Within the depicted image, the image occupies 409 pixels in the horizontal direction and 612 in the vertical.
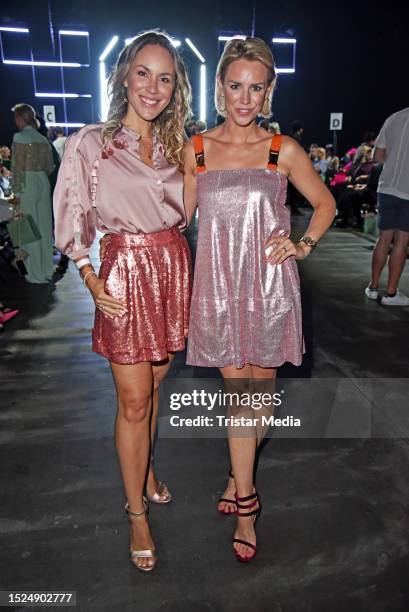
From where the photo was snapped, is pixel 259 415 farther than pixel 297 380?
No

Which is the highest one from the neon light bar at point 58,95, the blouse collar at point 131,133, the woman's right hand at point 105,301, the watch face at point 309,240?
the neon light bar at point 58,95

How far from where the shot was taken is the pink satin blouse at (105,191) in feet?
5.14

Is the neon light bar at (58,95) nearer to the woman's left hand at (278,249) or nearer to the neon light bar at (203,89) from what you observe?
the neon light bar at (203,89)

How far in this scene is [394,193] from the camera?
14.5 ft

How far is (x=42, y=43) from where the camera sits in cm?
1370

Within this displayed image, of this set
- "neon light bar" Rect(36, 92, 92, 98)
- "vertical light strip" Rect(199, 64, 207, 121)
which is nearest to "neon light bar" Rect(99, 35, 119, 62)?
"neon light bar" Rect(36, 92, 92, 98)

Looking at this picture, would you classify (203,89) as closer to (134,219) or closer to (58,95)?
(58,95)

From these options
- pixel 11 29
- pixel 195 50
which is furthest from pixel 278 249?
pixel 11 29

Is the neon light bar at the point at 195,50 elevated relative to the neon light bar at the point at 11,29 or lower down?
lower down

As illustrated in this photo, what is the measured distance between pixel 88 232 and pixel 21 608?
1.19 m

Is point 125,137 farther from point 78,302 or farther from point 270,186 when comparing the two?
point 78,302

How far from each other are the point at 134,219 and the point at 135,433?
2.30ft

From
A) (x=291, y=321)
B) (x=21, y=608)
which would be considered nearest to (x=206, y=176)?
(x=291, y=321)

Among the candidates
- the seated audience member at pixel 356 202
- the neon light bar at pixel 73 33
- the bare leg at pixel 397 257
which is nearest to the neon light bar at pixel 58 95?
the neon light bar at pixel 73 33
